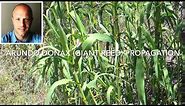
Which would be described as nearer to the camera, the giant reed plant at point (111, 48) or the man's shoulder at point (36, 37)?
the giant reed plant at point (111, 48)

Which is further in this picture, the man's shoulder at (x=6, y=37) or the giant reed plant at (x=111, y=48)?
the man's shoulder at (x=6, y=37)

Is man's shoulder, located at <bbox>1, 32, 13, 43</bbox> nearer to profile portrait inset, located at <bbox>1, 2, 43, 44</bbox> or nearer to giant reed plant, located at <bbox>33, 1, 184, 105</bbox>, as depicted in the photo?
profile portrait inset, located at <bbox>1, 2, 43, 44</bbox>

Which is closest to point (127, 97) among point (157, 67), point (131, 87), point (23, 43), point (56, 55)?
point (131, 87)

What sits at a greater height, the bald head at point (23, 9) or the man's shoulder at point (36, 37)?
the bald head at point (23, 9)

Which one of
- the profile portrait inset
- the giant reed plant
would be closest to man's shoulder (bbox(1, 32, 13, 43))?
the profile portrait inset

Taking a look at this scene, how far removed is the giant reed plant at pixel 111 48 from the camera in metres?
1.06

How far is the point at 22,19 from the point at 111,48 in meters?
0.29

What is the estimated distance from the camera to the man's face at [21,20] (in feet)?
3.89

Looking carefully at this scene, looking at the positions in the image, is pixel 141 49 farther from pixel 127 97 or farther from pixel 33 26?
pixel 33 26

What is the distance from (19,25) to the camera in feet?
3.91

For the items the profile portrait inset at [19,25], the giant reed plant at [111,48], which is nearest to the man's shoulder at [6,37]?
the profile portrait inset at [19,25]

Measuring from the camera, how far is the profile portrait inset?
118cm

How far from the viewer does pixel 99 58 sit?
1124mm

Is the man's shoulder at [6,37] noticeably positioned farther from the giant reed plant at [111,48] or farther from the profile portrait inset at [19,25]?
the giant reed plant at [111,48]
